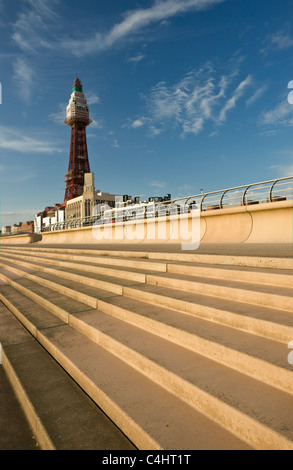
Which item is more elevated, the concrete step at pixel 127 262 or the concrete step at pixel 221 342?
the concrete step at pixel 127 262

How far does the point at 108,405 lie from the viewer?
7.36 feet

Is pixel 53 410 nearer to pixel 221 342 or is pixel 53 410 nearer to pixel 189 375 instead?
pixel 189 375

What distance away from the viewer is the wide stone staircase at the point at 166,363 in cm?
184

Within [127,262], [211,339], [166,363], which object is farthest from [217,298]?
[127,262]

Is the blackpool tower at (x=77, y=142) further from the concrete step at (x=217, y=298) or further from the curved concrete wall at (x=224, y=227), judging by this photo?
the concrete step at (x=217, y=298)

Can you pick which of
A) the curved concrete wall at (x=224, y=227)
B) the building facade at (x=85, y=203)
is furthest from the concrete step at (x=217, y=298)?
the building facade at (x=85, y=203)

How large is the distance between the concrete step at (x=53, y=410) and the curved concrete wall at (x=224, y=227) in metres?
8.51

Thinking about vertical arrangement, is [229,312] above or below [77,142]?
below

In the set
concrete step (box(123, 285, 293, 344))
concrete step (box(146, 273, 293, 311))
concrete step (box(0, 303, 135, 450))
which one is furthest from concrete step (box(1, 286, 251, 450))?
concrete step (box(146, 273, 293, 311))

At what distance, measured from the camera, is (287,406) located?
178 centimetres

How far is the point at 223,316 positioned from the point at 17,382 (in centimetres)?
240

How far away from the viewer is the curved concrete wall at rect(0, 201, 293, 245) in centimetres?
929

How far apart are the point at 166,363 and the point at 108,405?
0.61 metres

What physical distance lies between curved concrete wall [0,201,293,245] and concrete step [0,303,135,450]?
8509 mm
